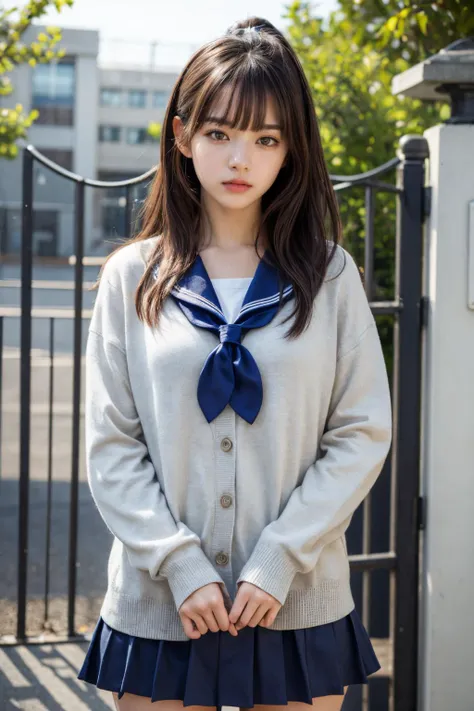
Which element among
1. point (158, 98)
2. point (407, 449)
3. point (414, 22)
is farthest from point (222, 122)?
point (158, 98)

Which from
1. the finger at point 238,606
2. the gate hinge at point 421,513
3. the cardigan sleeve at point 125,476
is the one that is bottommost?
the gate hinge at point 421,513

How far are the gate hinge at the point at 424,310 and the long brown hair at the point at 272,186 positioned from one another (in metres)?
0.83

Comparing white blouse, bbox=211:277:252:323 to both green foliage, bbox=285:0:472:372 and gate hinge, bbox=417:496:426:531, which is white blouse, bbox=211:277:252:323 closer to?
gate hinge, bbox=417:496:426:531

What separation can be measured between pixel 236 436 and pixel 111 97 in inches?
1664

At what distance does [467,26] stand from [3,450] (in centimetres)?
502

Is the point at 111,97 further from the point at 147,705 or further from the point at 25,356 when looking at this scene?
the point at 147,705

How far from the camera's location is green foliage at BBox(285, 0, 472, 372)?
153 inches

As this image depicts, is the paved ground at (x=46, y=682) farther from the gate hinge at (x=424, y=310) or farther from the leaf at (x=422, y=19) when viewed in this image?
the leaf at (x=422, y=19)

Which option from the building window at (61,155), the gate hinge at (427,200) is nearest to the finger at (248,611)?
the gate hinge at (427,200)

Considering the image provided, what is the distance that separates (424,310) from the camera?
8.85 ft

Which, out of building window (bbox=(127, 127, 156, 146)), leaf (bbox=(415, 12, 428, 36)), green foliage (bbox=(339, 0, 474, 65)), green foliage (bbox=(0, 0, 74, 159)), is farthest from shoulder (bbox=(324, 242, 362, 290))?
building window (bbox=(127, 127, 156, 146))

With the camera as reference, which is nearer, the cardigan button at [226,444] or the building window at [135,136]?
the cardigan button at [226,444]

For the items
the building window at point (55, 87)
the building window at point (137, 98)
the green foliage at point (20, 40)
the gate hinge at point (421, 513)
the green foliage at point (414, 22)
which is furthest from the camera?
the building window at point (137, 98)

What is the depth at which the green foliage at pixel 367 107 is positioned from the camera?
3.88 meters
